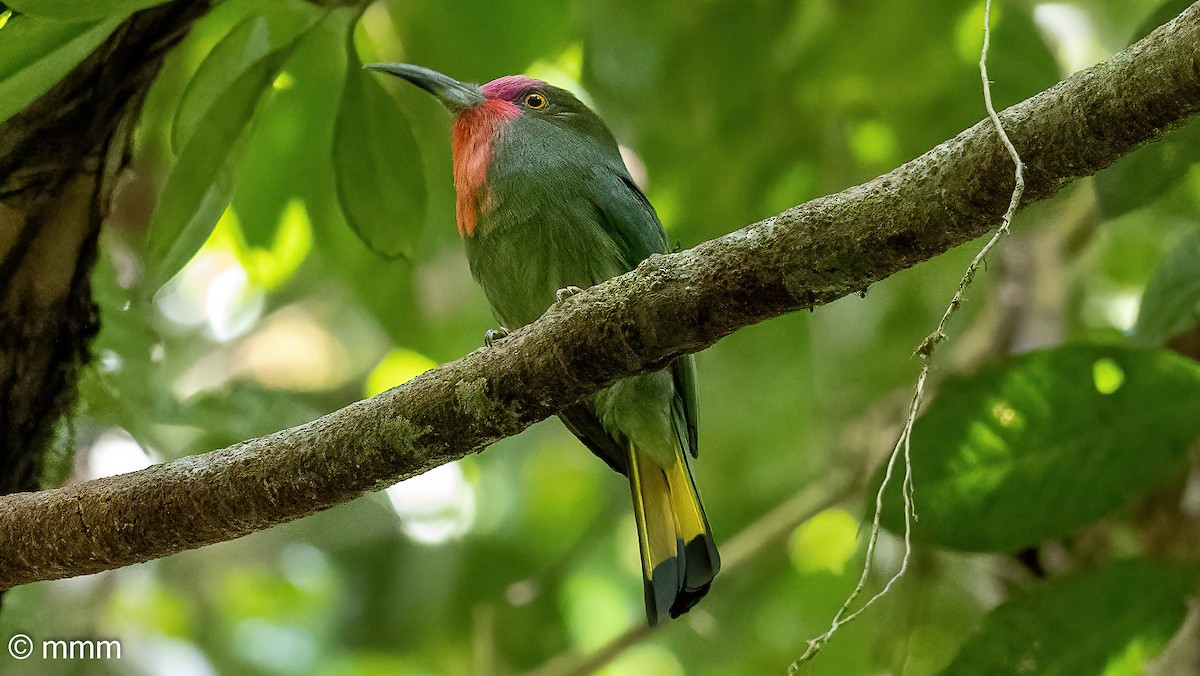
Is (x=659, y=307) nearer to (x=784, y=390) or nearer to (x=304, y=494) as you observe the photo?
(x=304, y=494)

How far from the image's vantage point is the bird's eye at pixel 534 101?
10.7ft

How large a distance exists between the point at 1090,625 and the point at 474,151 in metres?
1.87

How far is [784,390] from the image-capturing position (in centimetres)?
341

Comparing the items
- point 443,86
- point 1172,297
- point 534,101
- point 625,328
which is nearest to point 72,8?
point 625,328

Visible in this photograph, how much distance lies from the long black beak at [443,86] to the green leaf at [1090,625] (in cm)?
182

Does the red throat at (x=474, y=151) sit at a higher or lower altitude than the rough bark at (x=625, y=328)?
higher

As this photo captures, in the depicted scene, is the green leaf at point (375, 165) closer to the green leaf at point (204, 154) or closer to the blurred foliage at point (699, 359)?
the blurred foliage at point (699, 359)

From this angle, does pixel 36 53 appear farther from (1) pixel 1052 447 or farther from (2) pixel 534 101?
(1) pixel 1052 447

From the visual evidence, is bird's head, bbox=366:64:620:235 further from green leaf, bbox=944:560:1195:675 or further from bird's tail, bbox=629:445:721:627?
green leaf, bbox=944:560:1195:675

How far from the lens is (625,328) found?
165 cm

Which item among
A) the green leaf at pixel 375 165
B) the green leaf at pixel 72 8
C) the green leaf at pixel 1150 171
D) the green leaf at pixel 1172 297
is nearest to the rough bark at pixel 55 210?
the green leaf at pixel 375 165

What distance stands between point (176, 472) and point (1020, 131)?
1452 millimetres

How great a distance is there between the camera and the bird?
279cm

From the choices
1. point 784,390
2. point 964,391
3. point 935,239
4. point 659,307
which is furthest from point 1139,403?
point 784,390
